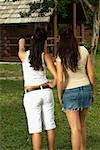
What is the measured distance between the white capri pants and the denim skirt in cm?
21

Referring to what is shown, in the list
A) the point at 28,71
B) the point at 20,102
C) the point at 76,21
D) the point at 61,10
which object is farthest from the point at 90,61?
the point at 76,21

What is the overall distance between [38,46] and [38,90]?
1.74 feet

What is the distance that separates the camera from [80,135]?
5801 millimetres

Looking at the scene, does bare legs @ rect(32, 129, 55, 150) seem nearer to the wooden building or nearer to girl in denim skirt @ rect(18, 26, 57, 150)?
girl in denim skirt @ rect(18, 26, 57, 150)

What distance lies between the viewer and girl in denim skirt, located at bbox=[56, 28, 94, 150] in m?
5.63

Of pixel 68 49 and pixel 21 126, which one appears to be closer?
pixel 68 49

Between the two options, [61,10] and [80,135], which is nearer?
[80,135]

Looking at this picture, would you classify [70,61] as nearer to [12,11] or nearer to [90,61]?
[90,61]

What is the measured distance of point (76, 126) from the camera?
226 inches

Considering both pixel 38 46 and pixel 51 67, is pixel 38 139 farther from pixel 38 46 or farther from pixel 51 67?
pixel 38 46

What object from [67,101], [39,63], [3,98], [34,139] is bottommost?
[3,98]

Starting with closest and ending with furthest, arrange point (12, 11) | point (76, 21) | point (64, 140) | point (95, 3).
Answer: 1. point (64, 140)
2. point (95, 3)
3. point (12, 11)
4. point (76, 21)

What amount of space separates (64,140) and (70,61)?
2.03 metres

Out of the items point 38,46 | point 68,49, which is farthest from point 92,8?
point 68,49
